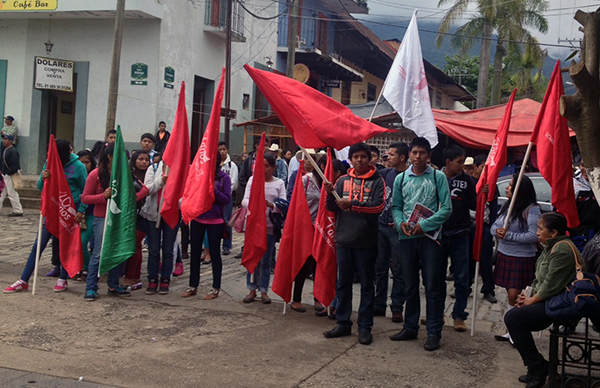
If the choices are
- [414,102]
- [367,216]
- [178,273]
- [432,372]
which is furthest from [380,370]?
[178,273]

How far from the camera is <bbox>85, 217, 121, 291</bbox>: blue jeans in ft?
25.6

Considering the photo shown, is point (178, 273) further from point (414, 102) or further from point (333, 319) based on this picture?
point (414, 102)

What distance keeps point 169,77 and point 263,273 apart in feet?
45.4

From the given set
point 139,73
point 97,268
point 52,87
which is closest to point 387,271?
point 97,268

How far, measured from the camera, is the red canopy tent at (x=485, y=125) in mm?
15673

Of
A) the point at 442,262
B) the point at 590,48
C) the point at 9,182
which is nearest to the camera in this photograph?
the point at 590,48

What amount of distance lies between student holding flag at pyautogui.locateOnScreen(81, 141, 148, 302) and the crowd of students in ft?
0.05

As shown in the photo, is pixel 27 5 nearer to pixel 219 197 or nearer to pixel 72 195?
pixel 72 195

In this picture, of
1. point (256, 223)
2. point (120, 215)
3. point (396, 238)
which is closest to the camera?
point (396, 238)

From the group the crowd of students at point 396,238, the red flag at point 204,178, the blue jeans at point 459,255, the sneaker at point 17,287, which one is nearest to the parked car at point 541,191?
the crowd of students at point 396,238

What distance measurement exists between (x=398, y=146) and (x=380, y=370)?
9.39 ft

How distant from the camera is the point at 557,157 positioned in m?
6.02

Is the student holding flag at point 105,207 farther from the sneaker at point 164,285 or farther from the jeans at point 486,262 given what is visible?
the jeans at point 486,262

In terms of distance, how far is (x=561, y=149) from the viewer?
6.05m
